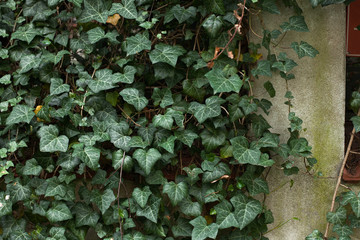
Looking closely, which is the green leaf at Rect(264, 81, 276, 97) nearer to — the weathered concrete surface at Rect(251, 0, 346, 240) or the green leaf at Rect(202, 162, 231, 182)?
the weathered concrete surface at Rect(251, 0, 346, 240)

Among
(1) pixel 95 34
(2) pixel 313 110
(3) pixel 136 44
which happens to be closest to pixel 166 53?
(3) pixel 136 44

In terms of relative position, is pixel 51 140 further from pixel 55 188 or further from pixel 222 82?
pixel 222 82

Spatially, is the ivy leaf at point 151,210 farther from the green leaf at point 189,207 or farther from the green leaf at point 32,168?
the green leaf at point 32,168

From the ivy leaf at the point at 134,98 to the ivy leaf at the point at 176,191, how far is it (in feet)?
1.51

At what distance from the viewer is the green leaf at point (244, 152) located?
6.86 feet

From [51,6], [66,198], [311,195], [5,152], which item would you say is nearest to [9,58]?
[51,6]

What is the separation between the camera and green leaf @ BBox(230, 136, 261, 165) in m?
2.09

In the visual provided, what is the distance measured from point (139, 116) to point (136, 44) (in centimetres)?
44

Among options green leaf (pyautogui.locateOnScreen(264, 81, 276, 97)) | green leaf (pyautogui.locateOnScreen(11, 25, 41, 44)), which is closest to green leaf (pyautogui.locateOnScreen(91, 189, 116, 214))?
green leaf (pyautogui.locateOnScreen(11, 25, 41, 44))

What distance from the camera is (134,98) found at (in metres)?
2.15

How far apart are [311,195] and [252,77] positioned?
0.83 m

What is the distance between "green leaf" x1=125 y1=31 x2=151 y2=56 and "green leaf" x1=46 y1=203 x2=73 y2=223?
3.08 ft

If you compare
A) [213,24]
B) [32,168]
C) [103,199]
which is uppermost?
[213,24]

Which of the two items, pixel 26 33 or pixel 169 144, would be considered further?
pixel 26 33
